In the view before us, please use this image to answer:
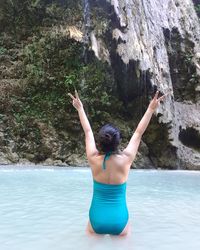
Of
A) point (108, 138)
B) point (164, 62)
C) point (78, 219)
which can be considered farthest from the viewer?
point (164, 62)

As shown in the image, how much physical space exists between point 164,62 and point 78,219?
525 inches

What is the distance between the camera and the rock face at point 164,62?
16.2 m

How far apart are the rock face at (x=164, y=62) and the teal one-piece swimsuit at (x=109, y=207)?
12687mm

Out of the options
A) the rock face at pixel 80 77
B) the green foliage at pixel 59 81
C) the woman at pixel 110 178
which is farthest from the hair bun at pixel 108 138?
the green foliage at pixel 59 81

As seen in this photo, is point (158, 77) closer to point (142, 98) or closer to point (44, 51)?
point (142, 98)

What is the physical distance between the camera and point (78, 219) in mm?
4887

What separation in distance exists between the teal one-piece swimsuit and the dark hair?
2.9 inches

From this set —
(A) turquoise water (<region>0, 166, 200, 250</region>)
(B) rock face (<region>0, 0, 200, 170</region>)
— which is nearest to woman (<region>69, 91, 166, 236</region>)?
(A) turquoise water (<region>0, 166, 200, 250</region>)

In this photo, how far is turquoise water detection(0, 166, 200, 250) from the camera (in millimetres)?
3699

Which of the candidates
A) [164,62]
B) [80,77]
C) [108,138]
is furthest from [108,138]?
[164,62]

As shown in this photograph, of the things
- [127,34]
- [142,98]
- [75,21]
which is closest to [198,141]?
[142,98]

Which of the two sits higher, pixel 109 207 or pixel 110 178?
pixel 110 178

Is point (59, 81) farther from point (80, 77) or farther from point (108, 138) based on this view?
point (108, 138)

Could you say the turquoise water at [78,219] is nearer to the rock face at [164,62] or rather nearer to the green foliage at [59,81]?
the green foliage at [59,81]
